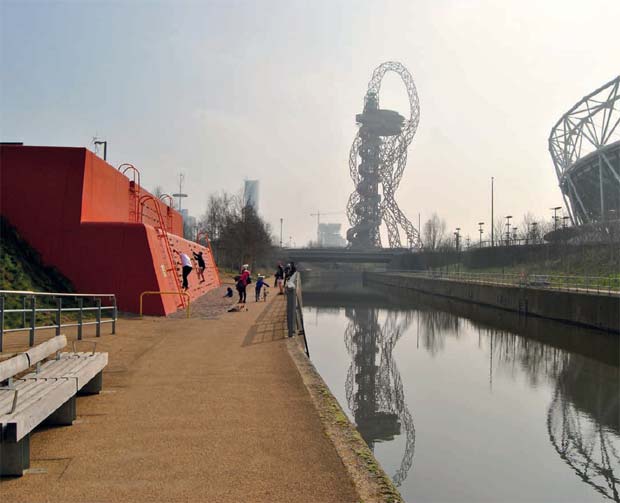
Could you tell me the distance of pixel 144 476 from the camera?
4.16 meters

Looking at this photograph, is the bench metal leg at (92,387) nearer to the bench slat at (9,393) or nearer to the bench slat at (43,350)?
the bench slat at (43,350)

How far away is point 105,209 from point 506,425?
43.2 ft

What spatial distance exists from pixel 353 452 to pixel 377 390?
8.58 metres

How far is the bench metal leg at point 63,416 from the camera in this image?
538cm

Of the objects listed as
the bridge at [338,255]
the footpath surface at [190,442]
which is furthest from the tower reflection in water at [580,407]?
the bridge at [338,255]

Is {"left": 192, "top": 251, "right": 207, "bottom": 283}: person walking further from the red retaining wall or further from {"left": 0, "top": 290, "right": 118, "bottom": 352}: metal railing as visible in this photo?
{"left": 0, "top": 290, "right": 118, "bottom": 352}: metal railing

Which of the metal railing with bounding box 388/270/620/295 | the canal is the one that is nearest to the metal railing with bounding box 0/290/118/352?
the canal

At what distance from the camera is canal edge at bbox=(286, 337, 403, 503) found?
4.02 meters

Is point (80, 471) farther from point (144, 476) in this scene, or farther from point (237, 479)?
point (237, 479)

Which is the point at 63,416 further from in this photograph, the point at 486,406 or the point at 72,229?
the point at 72,229

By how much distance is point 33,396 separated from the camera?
4512 millimetres

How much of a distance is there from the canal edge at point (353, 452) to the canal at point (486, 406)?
1.77 m

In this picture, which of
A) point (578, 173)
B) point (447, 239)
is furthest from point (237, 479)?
point (447, 239)

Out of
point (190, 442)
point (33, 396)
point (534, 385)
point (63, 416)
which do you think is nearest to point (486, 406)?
point (534, 385)
